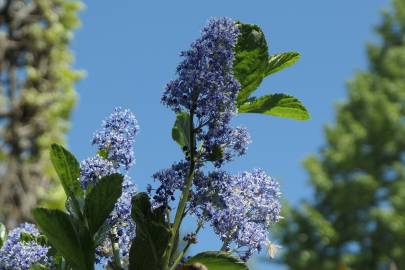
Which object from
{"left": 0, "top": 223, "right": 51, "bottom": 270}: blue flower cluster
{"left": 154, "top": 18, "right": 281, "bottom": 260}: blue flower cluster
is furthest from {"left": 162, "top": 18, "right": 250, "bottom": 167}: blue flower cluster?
{"left": 0, "top": 223, "right": 51, "bottom": 270}: blue flower cluster

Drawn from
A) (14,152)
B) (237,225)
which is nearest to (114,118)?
(237,225)

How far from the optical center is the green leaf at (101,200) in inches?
53.7

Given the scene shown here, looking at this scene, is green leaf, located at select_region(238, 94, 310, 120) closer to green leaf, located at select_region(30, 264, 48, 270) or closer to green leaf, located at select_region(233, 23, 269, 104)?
green leaf, located at select_region(233, 23, 269, 104)

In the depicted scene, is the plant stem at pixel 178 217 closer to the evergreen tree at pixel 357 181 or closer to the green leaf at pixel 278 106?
→ the green leaf at pixel 278 106

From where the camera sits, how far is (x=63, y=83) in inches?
727

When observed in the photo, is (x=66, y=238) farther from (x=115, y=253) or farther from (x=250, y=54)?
(x=250, y=54)

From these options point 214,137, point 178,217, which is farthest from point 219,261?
point 214,137

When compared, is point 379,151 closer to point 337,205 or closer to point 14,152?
point 337,205

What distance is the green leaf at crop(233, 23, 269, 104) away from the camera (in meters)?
1.54

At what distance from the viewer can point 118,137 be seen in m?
1.55

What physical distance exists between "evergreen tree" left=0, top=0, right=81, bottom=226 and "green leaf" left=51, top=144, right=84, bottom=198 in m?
14.9

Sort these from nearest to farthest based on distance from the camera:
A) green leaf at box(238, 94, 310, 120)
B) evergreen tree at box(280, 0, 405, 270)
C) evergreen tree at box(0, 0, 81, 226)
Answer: green leaf at box(238, 94, 310, 120)
evergreen tree at box(0, 0, 81, 226)
evergreen tree at box(280, 0, 405, 270)

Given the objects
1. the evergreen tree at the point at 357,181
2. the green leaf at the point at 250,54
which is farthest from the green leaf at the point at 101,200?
the evergreen tree at the point at 357,181

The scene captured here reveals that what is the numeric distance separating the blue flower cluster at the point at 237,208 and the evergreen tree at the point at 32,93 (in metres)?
14.9
